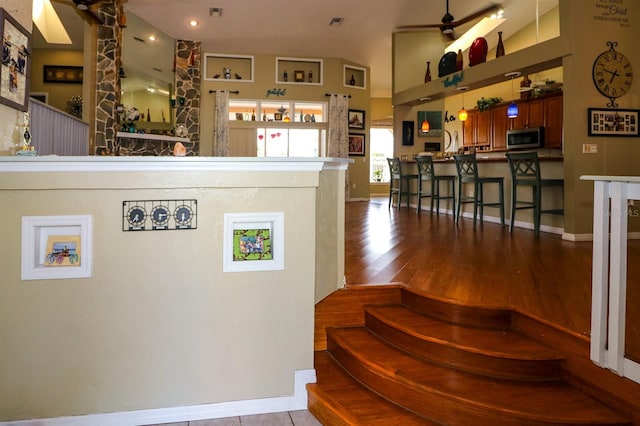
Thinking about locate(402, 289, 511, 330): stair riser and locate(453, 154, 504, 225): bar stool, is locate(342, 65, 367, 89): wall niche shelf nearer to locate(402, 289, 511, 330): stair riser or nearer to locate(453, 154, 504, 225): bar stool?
locate(453, 154, 504, 225): bar stool

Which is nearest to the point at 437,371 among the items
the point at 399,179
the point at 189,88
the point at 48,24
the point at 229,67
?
the point at 48,24

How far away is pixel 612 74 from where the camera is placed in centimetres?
481

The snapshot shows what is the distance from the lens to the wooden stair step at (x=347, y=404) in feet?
6.32

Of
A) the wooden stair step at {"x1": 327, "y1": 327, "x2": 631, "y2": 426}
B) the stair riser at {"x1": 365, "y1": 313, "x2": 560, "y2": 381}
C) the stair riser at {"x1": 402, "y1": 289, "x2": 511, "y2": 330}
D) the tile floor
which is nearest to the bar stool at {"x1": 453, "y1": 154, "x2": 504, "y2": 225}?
the stair riser at {"x1": 402, "y1": 289, "x2": 511, "y2": 330}

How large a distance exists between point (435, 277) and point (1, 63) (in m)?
2.77

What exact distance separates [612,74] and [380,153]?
951 centimetres

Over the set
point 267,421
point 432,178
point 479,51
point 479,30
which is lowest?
point 267,421

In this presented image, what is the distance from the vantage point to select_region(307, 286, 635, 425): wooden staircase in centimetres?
182

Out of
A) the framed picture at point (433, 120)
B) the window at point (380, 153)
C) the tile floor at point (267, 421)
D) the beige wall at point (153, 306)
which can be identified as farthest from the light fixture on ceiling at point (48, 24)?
the window at point (380, 153)

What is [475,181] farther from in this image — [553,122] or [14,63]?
[14,63]

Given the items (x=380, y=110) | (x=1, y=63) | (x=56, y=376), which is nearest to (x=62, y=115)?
(x=1, y=63)

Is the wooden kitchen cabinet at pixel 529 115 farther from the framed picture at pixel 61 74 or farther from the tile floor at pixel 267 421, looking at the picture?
the framed picture at pixel 61 74

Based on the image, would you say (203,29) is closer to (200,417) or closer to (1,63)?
(1,63)

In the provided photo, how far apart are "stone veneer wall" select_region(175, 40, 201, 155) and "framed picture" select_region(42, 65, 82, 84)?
1.94 m
